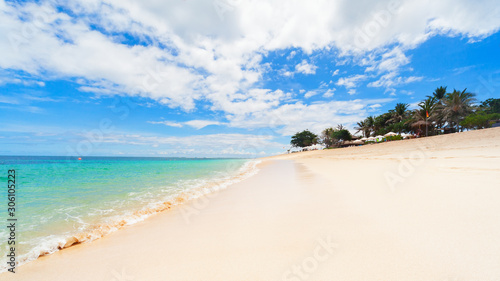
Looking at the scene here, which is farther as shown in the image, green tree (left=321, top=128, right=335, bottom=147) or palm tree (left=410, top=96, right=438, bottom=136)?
green tree (left=321, top=128, right=335, bottom=147)

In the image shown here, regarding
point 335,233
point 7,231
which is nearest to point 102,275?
point 335,233

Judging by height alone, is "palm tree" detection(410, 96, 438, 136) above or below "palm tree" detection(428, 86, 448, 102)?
below

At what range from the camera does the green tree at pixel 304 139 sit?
3944 inches

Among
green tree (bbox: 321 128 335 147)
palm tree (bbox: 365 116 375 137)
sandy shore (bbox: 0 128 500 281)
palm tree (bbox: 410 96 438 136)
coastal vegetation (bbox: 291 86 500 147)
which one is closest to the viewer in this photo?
sandy shore (bbox: 0 128 500 281)

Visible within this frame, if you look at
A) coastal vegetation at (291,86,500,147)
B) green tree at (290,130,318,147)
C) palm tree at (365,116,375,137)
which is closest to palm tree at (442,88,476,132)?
coastal vegetation at (291,86,500,147)

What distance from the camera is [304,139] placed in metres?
103

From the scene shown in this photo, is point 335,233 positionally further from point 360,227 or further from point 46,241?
point 46,241

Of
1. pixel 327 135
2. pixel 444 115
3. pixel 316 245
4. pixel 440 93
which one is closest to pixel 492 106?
pixel 440 93

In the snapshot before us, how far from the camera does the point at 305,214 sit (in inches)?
167

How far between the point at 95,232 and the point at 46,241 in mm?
783

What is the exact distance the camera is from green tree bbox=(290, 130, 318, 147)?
329ft

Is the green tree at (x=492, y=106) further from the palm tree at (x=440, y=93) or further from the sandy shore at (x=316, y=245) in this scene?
the sandy shore at (x=316, y=245)

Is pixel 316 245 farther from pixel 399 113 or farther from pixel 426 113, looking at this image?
pixel 399 113

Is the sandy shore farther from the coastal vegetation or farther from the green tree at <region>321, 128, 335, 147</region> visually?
the green tree at <region>321, 128, 335, 147</region>
